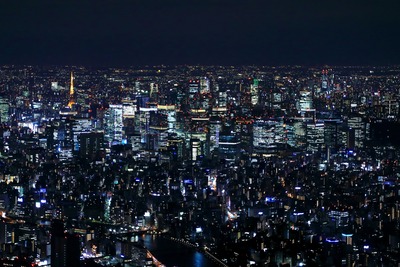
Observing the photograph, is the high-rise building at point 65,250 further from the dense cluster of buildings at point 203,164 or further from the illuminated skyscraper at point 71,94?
the illuminated skyscraper at point 71,94

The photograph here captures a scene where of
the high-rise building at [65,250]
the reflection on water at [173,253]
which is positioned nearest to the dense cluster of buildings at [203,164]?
the high-rise building at [65,250]

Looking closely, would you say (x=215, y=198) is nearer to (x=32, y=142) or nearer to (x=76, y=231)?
(x=76, y=231)

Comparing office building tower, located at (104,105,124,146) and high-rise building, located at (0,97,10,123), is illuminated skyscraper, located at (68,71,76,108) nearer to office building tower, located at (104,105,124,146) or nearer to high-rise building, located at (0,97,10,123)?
office building tower, located at (104,105,124,146)

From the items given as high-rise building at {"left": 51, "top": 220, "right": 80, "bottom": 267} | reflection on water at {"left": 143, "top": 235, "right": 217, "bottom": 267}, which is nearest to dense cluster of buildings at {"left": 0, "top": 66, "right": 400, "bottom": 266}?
high-rise building at {"left": 51, "top": 220, "right": 80, "bottom": 267}

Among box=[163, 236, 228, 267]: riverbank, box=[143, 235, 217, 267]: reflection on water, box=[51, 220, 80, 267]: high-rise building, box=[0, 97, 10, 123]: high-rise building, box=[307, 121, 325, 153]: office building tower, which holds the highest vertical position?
box=[0, 97, 10, 123]: high-rise building

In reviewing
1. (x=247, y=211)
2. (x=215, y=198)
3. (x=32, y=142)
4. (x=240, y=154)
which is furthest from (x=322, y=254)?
(x=32, y=142)

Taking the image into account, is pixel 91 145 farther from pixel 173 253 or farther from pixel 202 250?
pixel 202 250
